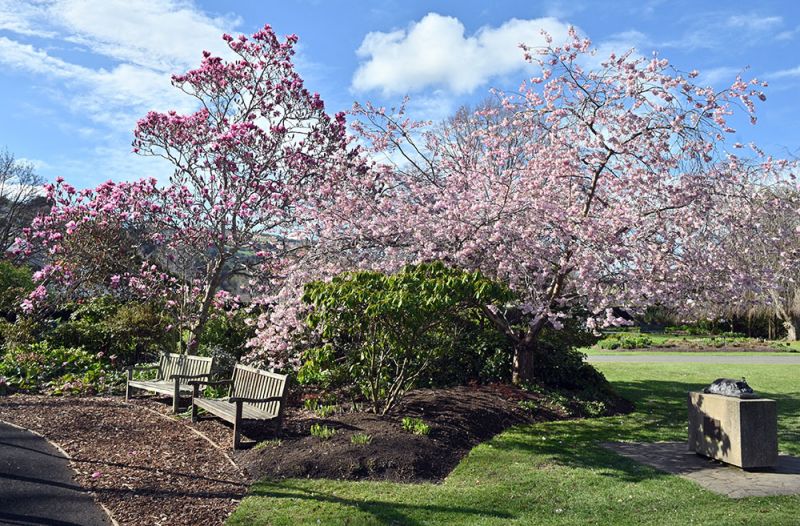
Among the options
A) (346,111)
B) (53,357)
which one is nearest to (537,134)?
(346,111)

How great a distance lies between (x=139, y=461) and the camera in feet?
20.8

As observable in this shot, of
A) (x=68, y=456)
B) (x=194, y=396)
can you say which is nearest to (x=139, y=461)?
(x=68, y=456)

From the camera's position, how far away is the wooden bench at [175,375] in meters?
8.91

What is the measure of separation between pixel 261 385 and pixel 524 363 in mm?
4733

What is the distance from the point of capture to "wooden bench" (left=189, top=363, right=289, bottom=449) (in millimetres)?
7098

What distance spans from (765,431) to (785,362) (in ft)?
54.3

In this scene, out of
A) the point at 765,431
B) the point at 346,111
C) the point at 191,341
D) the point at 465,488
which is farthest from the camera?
the point at 346,111

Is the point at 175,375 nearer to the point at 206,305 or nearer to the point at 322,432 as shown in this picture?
the point at 206,305

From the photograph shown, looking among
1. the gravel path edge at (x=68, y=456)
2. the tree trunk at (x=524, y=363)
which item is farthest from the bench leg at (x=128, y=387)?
the tree trunk at (x=524, y=363)

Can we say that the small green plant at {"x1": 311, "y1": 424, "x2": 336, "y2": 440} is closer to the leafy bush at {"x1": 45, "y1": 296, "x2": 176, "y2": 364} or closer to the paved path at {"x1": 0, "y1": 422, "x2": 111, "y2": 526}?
the paved path at {"x1": 0, "y1": 422, "x2": 111, "y2": 526}

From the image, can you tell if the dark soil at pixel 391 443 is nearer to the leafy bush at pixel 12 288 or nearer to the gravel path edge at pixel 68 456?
the gravel path edge at pixel 68 456

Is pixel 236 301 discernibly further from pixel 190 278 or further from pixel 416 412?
pixel 416 412

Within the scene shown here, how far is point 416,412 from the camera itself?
813cm

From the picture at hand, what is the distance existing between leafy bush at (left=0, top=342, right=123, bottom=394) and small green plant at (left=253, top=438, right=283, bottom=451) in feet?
16.4
